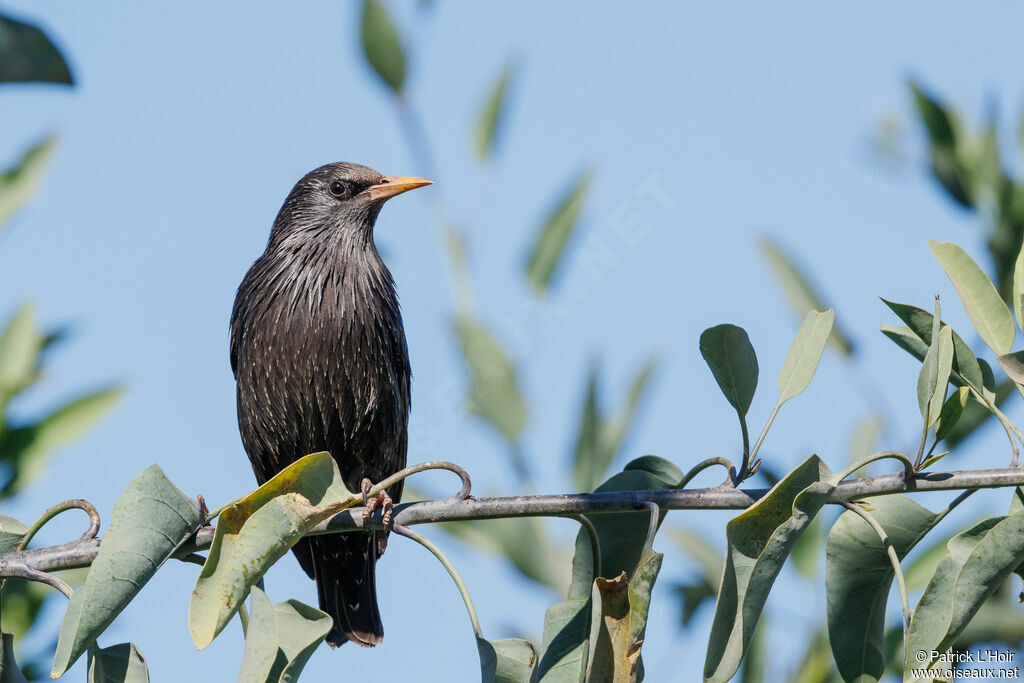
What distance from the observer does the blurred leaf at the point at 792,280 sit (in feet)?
10.7

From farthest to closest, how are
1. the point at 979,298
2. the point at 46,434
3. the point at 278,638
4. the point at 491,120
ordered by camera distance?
1. the point at 491,120
2. the point at 46,434
3. the point at 979,298
4. the point at 278,638

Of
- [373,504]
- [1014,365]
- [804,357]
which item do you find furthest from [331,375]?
[1014,365]

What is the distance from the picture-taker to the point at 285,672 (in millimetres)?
2043

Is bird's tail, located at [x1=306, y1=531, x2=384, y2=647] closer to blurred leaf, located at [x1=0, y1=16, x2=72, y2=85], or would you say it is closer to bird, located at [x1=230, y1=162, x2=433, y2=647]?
bird, located at [x1=230, y1=162, x2=433, y2=647]

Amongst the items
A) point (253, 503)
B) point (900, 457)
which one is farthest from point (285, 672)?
point (900, 457)

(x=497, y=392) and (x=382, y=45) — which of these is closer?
(x=497, y=392)

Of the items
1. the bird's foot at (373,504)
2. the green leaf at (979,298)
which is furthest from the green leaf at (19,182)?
the green leaf at (979,298)

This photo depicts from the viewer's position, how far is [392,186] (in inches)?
202

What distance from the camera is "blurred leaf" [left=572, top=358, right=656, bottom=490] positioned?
3346 mm

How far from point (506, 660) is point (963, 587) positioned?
2.93ft

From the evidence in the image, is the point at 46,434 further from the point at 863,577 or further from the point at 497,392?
the point at 863,577

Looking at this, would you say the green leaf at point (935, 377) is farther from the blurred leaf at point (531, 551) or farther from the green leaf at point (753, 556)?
the blurred leaf at point (531, 551)

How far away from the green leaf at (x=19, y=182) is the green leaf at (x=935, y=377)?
3.01 meters

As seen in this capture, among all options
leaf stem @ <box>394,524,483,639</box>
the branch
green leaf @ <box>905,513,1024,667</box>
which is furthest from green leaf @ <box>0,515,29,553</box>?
green leaf @ <box>905,513,1024,667</box>
